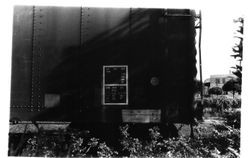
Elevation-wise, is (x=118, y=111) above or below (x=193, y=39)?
below

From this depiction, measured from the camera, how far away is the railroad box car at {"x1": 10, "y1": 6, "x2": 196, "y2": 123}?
174 inches

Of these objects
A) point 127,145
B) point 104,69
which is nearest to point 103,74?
point 104,69

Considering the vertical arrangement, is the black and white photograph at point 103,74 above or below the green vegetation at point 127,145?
above

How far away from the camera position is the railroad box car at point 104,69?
443 cm

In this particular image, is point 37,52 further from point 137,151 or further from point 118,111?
point 137,151

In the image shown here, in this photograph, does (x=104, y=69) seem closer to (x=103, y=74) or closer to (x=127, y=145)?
(x=103, y=74)

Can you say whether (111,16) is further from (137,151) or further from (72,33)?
(137,151)

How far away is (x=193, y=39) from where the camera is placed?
4551 mm

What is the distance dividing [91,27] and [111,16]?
44 centimetres

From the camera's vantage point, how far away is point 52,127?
4.52m

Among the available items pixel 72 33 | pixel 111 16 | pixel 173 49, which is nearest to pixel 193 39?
pixel 173 49

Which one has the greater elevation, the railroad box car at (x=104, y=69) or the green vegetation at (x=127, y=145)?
the railroad box car at (x=104, y=69)

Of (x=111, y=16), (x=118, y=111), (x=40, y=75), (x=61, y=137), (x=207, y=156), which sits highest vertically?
(x=111, y=16)

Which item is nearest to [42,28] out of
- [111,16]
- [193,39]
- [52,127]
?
[111,16]
